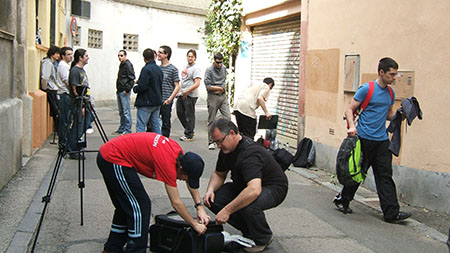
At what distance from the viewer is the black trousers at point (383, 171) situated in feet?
21.0

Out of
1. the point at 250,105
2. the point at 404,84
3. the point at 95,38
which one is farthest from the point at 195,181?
the point at 95,38

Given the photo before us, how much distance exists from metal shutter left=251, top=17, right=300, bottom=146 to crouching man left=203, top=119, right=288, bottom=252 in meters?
5.97

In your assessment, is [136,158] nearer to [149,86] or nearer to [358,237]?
[358,237]

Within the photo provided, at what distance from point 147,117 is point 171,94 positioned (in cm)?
122

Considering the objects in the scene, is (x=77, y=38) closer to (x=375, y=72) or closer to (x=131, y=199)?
(x=375, y=72)

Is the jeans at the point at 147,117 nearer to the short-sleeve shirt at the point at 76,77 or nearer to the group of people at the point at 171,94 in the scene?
the group of people at the point at 171,94

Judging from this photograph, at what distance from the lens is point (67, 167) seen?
8484 mm

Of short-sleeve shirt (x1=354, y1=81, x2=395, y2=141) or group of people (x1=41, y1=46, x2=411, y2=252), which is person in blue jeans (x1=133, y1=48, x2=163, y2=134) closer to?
group of people (x1=41, y1=46, x2=411, y2=252)

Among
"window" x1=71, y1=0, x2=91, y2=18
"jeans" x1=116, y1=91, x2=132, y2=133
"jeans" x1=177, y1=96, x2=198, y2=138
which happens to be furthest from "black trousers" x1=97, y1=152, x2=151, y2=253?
"window" x1=71, y1=0, x2=91, y2=18

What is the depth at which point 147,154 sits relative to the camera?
4.48 metres

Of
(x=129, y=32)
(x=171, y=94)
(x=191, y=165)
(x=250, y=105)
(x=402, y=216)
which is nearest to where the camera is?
(x=191, y=165)

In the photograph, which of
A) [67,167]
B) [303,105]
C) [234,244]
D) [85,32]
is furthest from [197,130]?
[234,244]

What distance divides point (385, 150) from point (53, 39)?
9.94 m

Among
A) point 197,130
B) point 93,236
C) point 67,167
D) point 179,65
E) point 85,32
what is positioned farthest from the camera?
point 179,65
